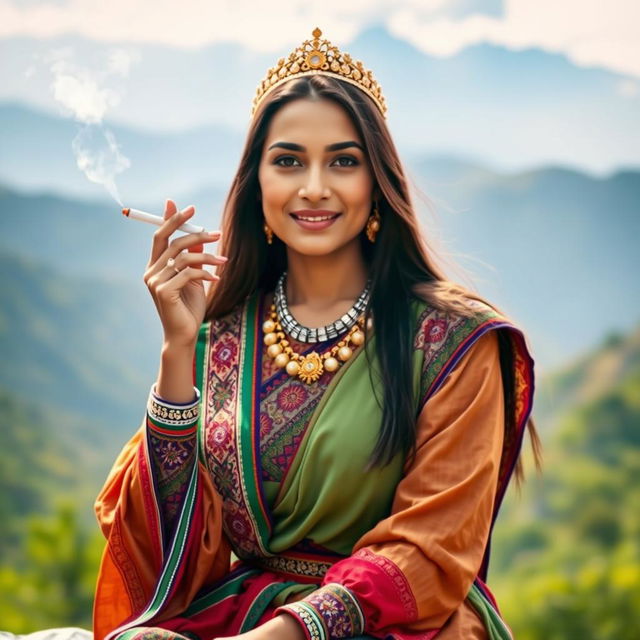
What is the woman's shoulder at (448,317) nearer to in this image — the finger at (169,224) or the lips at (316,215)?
the lips at (316,215)

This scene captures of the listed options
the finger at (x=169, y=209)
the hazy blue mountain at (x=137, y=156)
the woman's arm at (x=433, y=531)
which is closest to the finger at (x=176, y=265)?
the finger at (x=169, y=209)

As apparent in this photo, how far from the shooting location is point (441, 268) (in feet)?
9.69

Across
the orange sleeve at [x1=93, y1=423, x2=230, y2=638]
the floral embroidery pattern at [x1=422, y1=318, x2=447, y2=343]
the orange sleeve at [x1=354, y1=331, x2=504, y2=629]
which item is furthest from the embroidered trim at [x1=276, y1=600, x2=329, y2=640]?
the floral embroidery pattern at [x1=422, y1=318, x2=447, y2=343]

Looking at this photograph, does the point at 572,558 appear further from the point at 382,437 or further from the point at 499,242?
the point at 382,437

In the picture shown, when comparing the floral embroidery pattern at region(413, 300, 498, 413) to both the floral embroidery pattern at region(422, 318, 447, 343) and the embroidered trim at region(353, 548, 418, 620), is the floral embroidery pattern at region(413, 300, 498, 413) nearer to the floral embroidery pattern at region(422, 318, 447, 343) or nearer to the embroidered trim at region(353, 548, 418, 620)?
the floral embroidery pattern at region(422, 318, 447, 343)

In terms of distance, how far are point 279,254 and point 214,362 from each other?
41 centimetres

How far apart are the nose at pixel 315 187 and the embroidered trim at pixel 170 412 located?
2.02ft

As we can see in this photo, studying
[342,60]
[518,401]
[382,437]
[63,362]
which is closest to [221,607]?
[382,437]

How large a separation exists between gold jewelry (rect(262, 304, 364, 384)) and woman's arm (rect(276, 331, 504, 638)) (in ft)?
0.98

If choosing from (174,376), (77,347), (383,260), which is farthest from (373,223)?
(77,347)

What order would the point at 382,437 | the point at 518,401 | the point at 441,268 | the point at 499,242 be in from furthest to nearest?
1. the point at 499,242
2. the point at 441,268
3. the point at 518,401
4. the point at 382,437

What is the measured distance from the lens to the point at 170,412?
2619 millimetres

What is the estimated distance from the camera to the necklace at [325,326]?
2.85 meters

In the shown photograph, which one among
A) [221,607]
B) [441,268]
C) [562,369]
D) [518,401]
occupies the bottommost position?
[221,607]
